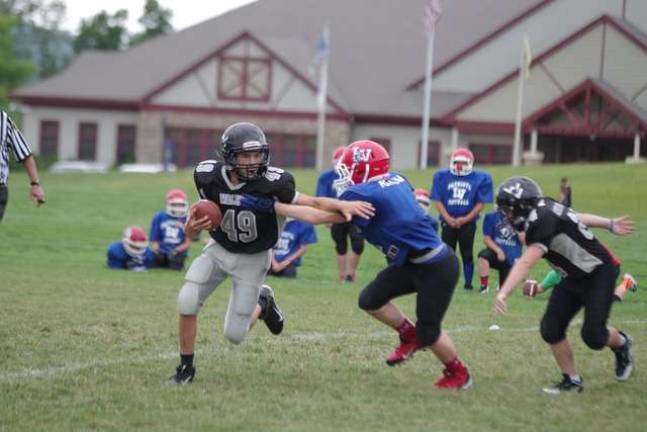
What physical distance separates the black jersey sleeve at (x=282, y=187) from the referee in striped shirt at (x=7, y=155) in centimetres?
279

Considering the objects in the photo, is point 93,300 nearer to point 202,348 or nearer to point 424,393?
point 202,348

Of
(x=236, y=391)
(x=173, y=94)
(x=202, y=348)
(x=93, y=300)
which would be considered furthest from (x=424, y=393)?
(x=173, y=94)

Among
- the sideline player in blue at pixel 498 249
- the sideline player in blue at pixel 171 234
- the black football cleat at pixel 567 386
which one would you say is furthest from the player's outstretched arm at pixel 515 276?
the sideline player in blue at pixel 171 234

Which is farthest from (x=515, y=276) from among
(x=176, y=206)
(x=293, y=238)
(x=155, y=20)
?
(x=155, y=20)

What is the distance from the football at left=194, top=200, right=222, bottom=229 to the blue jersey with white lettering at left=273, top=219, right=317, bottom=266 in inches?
315

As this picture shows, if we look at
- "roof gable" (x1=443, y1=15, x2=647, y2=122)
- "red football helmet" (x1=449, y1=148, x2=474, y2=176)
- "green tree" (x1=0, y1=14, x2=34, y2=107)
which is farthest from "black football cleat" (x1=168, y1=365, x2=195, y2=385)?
"green tree" (x1=0, y1=14, x2=34, y2=107)

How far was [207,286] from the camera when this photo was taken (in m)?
7.66

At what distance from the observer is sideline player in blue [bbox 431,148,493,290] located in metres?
14.7

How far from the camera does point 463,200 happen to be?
14656 millimetres

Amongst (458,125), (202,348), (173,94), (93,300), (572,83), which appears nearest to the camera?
(202,348)

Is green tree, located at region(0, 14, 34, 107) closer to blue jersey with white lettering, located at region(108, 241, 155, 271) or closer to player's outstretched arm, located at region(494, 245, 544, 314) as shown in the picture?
blue jersey with white lettering, located at region(108, 241, 155, 271)

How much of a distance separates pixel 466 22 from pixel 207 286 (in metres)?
38.8

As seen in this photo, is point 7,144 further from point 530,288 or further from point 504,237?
point 504,237

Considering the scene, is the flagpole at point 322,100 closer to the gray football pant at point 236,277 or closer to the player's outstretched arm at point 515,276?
the gray football pant at point 236,277
